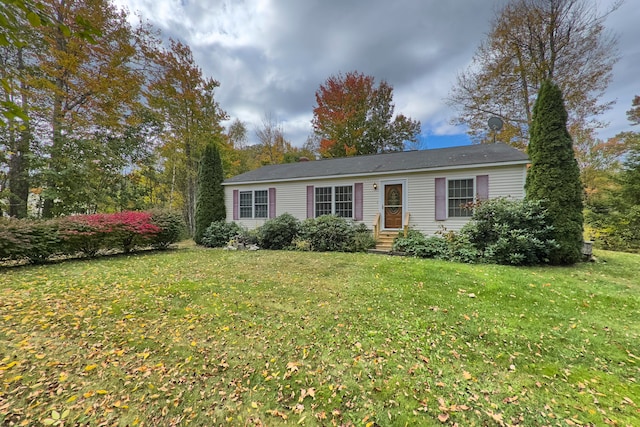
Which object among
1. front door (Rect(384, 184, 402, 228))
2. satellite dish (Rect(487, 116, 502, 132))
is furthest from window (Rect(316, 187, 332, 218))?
satellite dish (Rect(487, 116, 502, 132))

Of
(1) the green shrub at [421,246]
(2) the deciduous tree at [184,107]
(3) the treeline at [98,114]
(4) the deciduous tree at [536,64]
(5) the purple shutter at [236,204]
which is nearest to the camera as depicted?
(1) the green shrub at [421,246]

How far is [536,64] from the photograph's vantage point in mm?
13844

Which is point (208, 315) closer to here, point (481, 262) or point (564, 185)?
point (481, 262)

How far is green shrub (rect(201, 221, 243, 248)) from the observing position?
11578 millimetres

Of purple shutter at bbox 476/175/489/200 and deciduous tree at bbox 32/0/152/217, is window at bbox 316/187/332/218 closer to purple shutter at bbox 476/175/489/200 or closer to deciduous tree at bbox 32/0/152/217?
purple shutter at bbox 476/175/489/200

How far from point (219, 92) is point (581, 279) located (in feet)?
64.2

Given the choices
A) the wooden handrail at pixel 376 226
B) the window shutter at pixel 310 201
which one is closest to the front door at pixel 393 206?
the wooden handrail at pixel 376 226

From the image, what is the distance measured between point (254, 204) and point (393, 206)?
6.71 m

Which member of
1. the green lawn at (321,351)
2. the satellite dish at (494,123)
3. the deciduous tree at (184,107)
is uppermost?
the deciduous tree at (184,107)

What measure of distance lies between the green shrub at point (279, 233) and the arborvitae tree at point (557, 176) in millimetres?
7851

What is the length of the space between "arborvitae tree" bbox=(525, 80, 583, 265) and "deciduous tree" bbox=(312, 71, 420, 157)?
641 inches

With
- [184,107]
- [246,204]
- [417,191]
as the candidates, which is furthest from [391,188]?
[184,107]

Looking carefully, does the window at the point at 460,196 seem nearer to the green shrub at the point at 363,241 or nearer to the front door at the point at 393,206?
the front door at the point at 393,206

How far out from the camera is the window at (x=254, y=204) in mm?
12906
